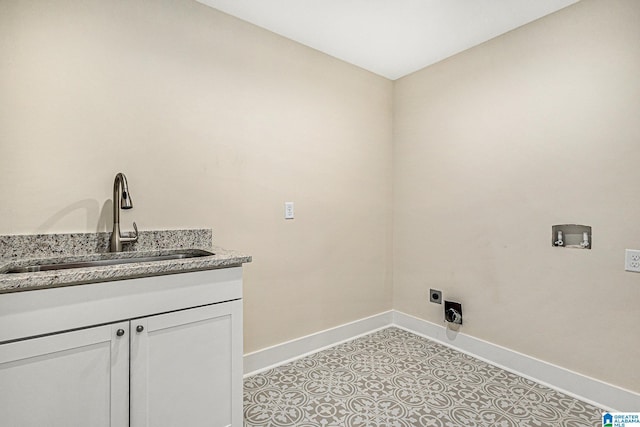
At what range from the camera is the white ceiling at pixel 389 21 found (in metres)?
1.99

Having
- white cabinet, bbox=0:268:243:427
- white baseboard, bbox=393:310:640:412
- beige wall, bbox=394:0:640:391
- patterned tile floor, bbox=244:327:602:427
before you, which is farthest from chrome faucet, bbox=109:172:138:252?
white baseboard, bbox=393:310:640:412

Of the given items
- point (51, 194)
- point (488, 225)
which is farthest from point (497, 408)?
point (51, 194)

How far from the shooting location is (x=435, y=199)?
2.76 m

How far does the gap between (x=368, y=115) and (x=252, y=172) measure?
125 centimetres

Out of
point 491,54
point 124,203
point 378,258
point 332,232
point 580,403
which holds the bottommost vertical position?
point 580,403

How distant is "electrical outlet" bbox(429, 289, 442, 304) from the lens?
8.93ft

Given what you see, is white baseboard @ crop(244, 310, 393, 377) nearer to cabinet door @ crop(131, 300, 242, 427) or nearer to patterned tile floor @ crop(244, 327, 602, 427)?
patterned tile floor @ crop(244, 327, 602, 427)

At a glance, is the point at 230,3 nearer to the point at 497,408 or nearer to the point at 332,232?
the point at 332,232

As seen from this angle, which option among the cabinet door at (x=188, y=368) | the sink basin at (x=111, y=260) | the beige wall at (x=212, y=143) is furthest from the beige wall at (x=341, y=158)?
the cabinet door at (x=188, y=368)

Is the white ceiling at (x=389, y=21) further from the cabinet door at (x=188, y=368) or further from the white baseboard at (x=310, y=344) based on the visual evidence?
the white baseboard at (x=310, y=344)

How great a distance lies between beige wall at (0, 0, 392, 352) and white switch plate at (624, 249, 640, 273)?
1640 mm

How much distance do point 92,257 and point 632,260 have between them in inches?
110

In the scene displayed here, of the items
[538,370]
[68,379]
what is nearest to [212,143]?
[68,379]

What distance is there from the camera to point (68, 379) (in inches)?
46.1
